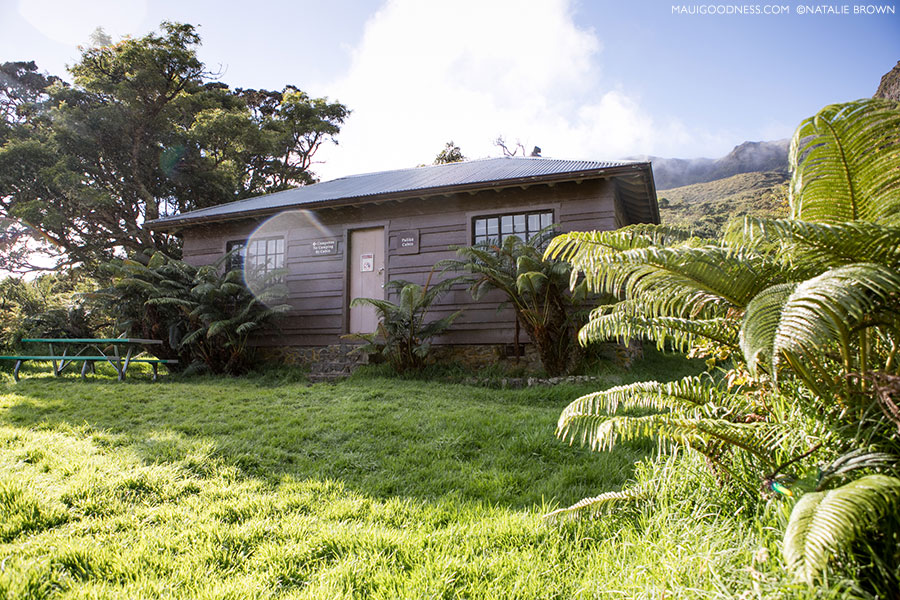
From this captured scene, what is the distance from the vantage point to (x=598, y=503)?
7.10ft

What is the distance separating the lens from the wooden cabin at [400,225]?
787cm

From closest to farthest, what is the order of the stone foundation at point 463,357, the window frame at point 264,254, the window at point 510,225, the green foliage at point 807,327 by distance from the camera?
the green foliage at point 807,327 < the stone foundation at point 463,357 < the window at point 510,225 < the window frame at point 264,254

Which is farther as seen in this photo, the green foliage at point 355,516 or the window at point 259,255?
the window at point 259,255

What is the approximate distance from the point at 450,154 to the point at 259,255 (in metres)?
15.3

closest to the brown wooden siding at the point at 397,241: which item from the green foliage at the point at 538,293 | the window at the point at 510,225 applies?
the window at the point at 510,225

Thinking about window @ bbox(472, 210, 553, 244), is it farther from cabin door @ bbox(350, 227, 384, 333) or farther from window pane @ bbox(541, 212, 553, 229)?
cabin door @ bbox(350, 227, 384, 333)

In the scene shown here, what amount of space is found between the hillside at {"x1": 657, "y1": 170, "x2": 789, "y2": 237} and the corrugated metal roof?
19526 millimetres

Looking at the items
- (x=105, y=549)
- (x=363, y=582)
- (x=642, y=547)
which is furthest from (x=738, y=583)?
(x=105, y=549)

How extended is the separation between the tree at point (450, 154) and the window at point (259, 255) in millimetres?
14810

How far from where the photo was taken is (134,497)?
247cm

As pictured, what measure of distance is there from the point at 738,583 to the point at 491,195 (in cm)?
757

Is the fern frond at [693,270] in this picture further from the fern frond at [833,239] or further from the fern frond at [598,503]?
the fern frond at [598,503]

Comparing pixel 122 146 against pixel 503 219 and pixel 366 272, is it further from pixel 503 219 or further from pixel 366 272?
pixel 503 219

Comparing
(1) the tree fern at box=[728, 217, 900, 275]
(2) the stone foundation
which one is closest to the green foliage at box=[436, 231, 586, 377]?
(2) the stone foundation
